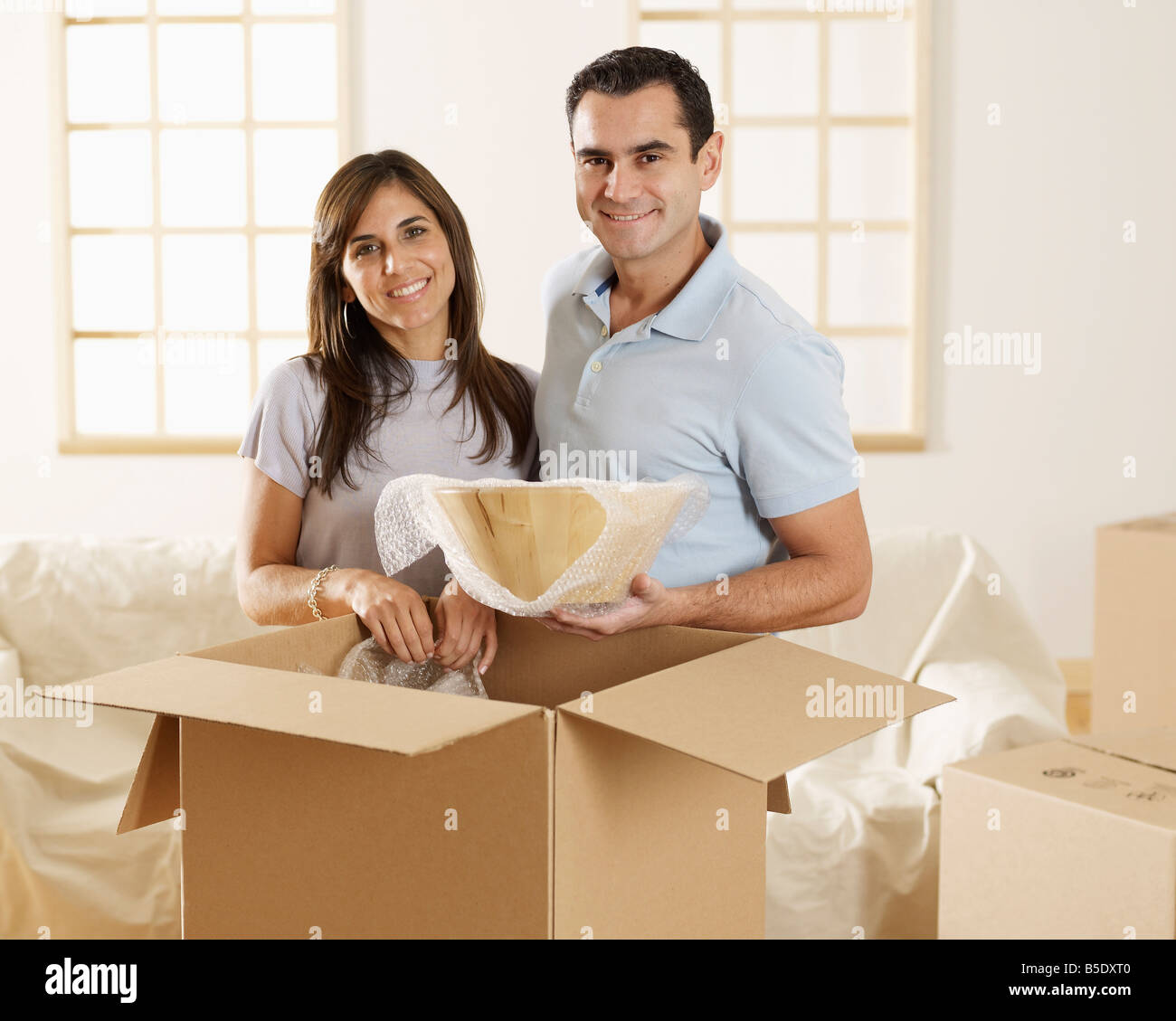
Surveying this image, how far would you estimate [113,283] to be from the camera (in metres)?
3.53

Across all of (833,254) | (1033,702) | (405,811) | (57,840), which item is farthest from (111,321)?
(405,811)

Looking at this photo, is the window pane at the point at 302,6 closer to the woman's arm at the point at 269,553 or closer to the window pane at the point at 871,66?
the window pane at the point at 871,66

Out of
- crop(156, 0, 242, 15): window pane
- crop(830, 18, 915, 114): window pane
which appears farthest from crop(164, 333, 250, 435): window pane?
crop(830, 18, 915, 114): window pane

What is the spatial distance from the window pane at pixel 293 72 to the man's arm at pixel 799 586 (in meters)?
2.66

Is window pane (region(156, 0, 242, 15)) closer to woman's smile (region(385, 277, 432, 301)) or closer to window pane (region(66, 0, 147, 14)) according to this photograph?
window pane (region(66, 0, 147, 14))

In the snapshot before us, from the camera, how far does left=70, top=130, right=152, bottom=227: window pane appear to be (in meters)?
3.46

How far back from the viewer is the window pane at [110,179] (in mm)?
3463

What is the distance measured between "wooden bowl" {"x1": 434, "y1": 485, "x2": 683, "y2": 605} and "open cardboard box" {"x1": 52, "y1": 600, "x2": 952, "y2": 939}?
0.14 meters

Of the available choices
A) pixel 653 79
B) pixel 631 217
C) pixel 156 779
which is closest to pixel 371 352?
pixel 631 217

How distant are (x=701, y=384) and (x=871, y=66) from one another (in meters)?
2.56

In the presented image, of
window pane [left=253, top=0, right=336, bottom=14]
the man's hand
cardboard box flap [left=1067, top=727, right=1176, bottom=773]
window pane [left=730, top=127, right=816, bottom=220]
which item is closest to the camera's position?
the man's hand

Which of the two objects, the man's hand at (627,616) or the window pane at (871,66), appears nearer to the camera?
the man's hand at (627,616)

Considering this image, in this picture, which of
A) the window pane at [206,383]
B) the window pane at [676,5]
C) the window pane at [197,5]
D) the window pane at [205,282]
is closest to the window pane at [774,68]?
the window pane at [676,5]

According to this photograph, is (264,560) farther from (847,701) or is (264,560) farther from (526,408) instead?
(847,701)
